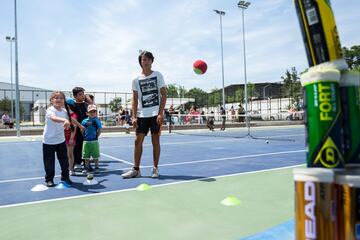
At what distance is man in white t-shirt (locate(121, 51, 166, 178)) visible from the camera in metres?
5.30

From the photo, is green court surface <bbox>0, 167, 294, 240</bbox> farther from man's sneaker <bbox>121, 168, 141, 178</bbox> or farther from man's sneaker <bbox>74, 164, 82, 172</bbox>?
man's sneaker <bbox>74, 164, 82, 172</bbox>

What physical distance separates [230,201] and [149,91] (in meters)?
2.55

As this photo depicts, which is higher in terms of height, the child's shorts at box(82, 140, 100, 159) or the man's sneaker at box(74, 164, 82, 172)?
the child's shorts at box(82, 140, 100, 159)

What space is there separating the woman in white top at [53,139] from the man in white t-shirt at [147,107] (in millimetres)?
1048

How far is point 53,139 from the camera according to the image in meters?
4.84

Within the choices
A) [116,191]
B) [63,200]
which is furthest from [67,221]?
Answer: [116,191]

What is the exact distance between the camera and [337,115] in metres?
1.52

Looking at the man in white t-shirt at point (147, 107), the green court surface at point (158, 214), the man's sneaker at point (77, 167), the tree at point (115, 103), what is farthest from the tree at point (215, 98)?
the green court surface at point (158, 214)

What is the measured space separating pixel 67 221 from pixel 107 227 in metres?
0.48

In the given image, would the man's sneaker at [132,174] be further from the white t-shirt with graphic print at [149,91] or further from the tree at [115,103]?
the tree at [115,103]

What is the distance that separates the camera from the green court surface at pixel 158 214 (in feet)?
8.85

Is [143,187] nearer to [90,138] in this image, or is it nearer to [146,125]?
[146,125]

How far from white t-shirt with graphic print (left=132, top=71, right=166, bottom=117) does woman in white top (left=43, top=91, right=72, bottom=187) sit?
4.17ft

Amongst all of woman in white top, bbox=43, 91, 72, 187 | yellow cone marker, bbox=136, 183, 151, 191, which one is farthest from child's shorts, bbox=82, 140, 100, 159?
yellow cone marker, bbox=136, 183, 151, 191
